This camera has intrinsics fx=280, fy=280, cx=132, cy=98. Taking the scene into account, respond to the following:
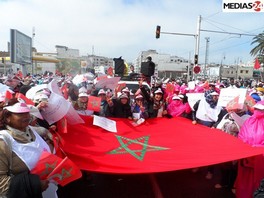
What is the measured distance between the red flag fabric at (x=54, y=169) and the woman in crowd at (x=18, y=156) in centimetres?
5

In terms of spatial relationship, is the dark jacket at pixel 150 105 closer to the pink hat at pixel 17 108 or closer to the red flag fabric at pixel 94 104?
the red flag fabric at pixel 94 104

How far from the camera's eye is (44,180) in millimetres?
2660

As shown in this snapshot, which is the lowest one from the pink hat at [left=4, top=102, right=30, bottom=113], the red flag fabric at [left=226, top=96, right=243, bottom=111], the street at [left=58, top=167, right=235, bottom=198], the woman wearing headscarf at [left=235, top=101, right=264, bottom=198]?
the street at [left=58, top=167, right=235, bottom=198]

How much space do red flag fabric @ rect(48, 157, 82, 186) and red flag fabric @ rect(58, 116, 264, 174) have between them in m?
0.96

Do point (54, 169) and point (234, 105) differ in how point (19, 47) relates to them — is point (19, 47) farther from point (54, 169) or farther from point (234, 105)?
point (54, 169)

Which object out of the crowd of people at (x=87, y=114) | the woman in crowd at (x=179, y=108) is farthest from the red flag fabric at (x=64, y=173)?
the woman in crowd at (x=179, y=108)

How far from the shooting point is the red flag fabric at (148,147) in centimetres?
391

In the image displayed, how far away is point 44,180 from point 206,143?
2940mm

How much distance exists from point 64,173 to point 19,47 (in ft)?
86.6

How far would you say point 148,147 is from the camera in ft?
15.2

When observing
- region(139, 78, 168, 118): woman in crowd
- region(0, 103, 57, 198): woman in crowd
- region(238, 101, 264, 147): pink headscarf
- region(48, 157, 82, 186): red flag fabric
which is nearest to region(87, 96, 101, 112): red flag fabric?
region(139, 78, 168, 118): woman in crowd

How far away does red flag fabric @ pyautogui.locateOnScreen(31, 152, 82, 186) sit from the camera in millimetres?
2677

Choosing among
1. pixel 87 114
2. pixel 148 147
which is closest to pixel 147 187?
pixel 148 147

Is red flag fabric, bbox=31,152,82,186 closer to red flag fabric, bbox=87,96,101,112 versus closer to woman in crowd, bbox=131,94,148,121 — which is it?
red flag fabric, bbox=87,96,101,112
